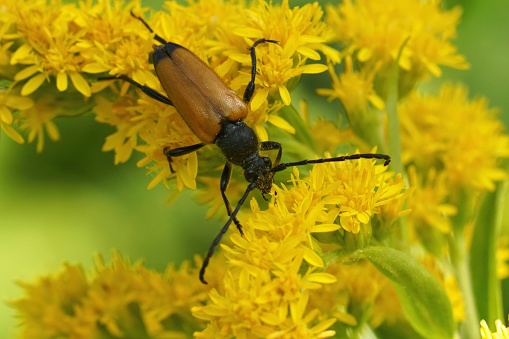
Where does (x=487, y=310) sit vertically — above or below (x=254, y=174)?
below

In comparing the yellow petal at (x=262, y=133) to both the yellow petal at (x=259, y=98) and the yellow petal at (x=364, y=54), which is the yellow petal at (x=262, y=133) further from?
the yellow petal at (x=364, y=54)

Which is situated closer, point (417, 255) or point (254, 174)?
point (254, 174)

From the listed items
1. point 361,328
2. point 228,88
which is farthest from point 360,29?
point 361,328

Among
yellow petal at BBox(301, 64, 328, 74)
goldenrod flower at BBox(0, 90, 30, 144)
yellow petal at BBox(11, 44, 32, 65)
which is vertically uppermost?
yellow petal at BBox(11, 44, 32, 65)

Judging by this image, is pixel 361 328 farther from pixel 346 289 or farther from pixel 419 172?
pixel 419 172

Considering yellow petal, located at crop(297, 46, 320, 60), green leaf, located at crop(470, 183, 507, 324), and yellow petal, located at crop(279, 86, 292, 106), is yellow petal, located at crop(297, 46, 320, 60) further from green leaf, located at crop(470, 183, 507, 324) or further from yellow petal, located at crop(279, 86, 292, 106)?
green leaf, located at crop(470, 183, 507, 324)

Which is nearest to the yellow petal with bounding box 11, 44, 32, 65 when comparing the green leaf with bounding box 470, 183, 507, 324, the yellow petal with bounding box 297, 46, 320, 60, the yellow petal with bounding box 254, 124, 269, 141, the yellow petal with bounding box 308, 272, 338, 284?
the yellow petal with bounding box 254, 124, 269, 141
